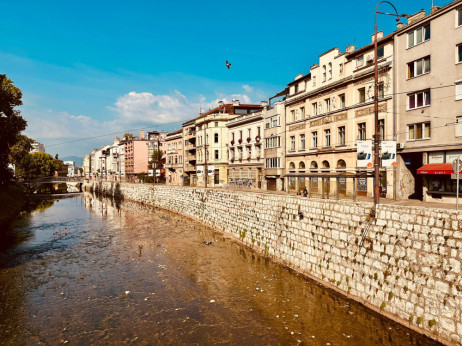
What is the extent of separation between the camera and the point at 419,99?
28.2 metres

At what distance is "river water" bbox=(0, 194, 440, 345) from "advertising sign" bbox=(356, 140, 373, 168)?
7440 millimetres

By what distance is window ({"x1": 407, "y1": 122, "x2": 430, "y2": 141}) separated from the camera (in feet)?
90.6

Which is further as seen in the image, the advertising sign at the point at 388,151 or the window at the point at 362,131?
the window at the point at 362,131

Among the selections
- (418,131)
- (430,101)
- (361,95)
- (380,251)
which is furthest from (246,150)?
(380,251)

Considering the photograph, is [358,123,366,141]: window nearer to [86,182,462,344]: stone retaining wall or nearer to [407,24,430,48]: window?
[407,24,430,48]: window

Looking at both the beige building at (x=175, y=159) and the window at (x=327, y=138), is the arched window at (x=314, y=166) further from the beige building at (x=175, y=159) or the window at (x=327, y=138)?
the beige building at (x=175, y=159)

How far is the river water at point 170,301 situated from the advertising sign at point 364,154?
7440mm

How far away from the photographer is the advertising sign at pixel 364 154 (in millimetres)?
17203

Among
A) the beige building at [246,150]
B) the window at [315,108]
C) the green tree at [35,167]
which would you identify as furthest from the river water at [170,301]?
the green tree at [35,167]

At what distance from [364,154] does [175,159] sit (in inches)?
2879

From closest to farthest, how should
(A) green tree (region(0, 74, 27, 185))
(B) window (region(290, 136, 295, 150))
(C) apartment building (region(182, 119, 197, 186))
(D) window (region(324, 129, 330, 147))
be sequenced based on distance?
(A) green tree (region(0, 74, 27, 185))
(D) window (region(324, 129, 330, 147))
(B) window (region(290, 136, 295, 150))
(C) apartment building (region(182, 119, 197, 186))

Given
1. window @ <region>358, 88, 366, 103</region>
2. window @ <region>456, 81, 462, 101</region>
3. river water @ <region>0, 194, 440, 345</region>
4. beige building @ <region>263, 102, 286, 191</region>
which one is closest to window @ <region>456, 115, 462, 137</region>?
window @ <region>456, 81, 462, 101</region>

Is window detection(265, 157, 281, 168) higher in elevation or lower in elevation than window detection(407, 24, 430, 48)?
lower

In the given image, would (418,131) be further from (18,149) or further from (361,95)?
(18,149)
